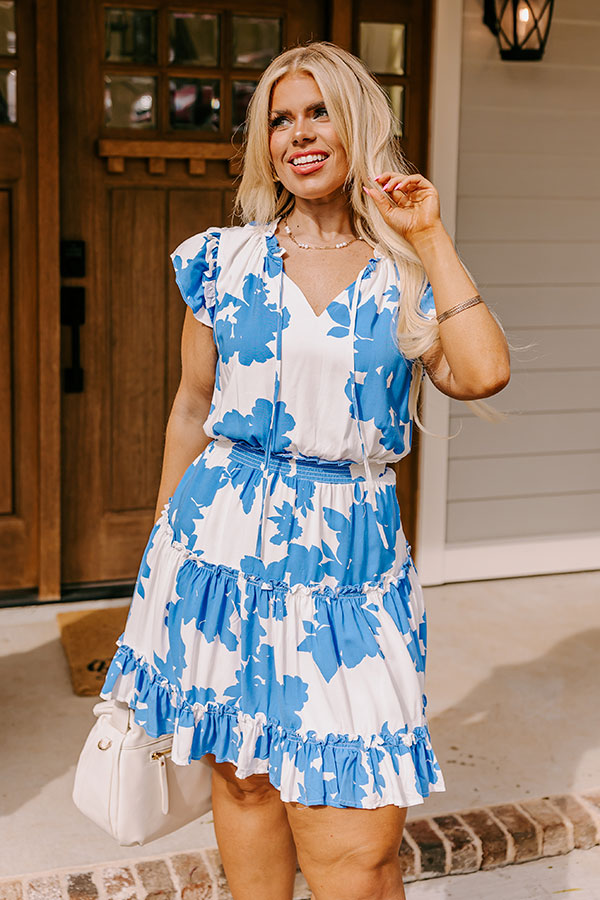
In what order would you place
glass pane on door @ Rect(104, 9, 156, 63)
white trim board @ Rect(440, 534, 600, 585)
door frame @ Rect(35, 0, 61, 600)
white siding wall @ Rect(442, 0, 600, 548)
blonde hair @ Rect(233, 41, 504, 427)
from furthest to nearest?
white trim board @ Rect(440, 534, 600, 585) → white siding wall @ Rect(442, 0, 600, 548) → glass pane on door @ Rect(104, 9, 156, 63) → door frame @ Rect(35, 0, 61, 600) → blonde hair @ Rect(233, 41, 504, 427)

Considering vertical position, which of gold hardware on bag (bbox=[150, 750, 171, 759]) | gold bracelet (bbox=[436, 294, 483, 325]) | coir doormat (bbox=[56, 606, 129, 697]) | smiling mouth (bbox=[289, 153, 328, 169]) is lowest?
coir doormat (bbox=[56, 606, 129, 697])

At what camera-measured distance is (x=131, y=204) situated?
162 inches

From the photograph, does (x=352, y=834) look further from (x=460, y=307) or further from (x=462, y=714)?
(x=462, y=714)

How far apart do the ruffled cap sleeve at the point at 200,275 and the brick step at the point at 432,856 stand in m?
1.25

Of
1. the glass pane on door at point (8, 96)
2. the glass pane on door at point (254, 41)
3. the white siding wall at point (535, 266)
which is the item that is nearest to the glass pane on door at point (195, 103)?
the glass pane on door at point (254, 41)

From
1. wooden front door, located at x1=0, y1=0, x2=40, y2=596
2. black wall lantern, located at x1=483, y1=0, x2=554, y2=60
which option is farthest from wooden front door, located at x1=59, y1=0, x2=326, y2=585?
black wall lantern, located at x1=483, y1=0, x2=554, y2=60

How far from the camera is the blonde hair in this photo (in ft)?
6.09

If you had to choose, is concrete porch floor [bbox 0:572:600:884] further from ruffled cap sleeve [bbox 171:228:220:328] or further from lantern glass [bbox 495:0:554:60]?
lantern glass [bbox 495:0:554:60]

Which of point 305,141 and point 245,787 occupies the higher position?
point 305,141

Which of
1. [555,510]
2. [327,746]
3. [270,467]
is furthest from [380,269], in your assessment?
[555,510]

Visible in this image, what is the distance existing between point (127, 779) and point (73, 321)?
2438 millimetres

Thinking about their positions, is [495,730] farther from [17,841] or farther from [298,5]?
[298,5]

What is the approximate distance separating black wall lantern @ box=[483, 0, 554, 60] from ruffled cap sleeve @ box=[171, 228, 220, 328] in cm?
266

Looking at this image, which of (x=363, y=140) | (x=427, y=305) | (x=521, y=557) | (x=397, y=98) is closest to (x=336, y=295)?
(x=427, y=305)
